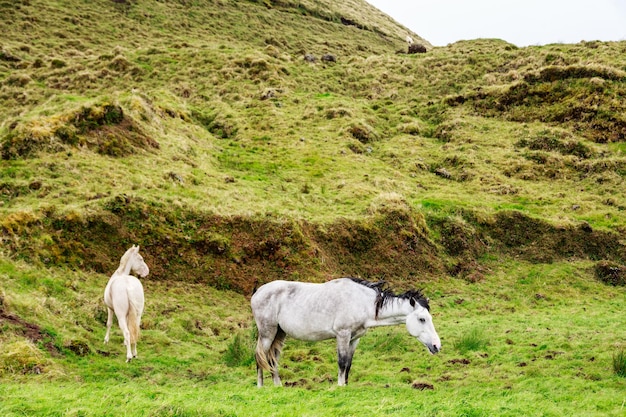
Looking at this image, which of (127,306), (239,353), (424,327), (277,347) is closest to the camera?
(424,327)

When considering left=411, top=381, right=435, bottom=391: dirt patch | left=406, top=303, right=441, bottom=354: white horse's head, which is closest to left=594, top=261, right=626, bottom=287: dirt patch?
left=411, top=381, right=435, bottom=391: dirt patch

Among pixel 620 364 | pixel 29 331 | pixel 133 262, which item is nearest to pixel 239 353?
pixel 133 262

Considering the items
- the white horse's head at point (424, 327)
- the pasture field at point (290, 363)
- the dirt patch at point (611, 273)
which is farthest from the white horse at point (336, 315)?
the dirt patch at point (611, 273)

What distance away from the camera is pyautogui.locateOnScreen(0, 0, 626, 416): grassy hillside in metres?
10.9

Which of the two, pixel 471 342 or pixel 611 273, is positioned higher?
pixel 611 273

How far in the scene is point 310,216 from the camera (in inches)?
960

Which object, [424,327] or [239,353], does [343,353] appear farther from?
[239,353]

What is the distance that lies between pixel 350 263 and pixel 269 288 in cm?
1124

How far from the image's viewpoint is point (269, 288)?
38.3 ft

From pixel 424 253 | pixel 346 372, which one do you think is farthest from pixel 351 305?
pixel 424 253

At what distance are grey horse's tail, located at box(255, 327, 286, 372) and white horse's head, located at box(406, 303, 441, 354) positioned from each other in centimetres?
322

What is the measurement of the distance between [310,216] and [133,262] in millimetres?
11780

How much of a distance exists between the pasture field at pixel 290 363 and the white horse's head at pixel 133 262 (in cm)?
198

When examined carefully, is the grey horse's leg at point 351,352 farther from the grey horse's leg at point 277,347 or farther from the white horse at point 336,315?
the grey horse's leg at point 277,347
